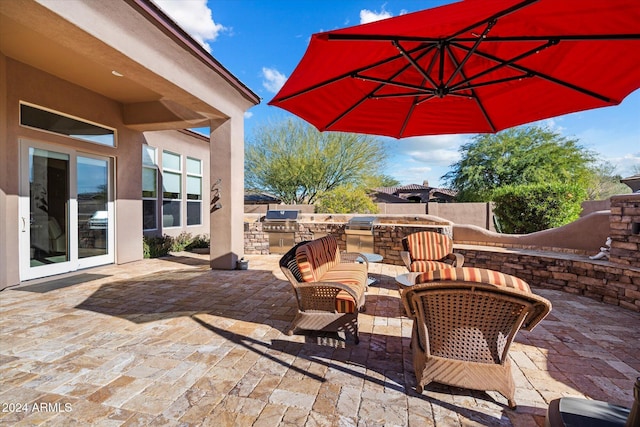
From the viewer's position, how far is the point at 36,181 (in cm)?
523

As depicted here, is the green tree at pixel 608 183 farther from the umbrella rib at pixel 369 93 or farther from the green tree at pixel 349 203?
the umbrella rib at pixel 369 93

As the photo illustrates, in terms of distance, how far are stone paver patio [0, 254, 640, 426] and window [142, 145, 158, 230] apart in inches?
162

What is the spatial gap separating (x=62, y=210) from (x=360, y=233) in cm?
614

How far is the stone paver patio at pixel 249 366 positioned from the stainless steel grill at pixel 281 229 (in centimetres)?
385

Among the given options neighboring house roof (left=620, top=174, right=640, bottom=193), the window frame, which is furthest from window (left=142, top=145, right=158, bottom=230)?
neighboring house roof (left=620, top=174, right=640, bottom=193)

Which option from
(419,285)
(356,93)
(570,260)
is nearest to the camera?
(419,285)

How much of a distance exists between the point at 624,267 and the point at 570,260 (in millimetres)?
726

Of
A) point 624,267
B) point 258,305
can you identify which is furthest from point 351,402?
point 624,267

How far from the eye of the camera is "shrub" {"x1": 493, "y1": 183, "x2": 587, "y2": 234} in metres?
7.35

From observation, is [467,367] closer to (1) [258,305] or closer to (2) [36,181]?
(1) [258,305]

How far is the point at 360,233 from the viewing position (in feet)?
24.2

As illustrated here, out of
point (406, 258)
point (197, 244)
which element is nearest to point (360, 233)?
point (406, 258)

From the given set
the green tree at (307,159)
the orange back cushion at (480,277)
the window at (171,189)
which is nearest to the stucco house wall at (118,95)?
the window at (171,189)

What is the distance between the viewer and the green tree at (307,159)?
16.4 metres
